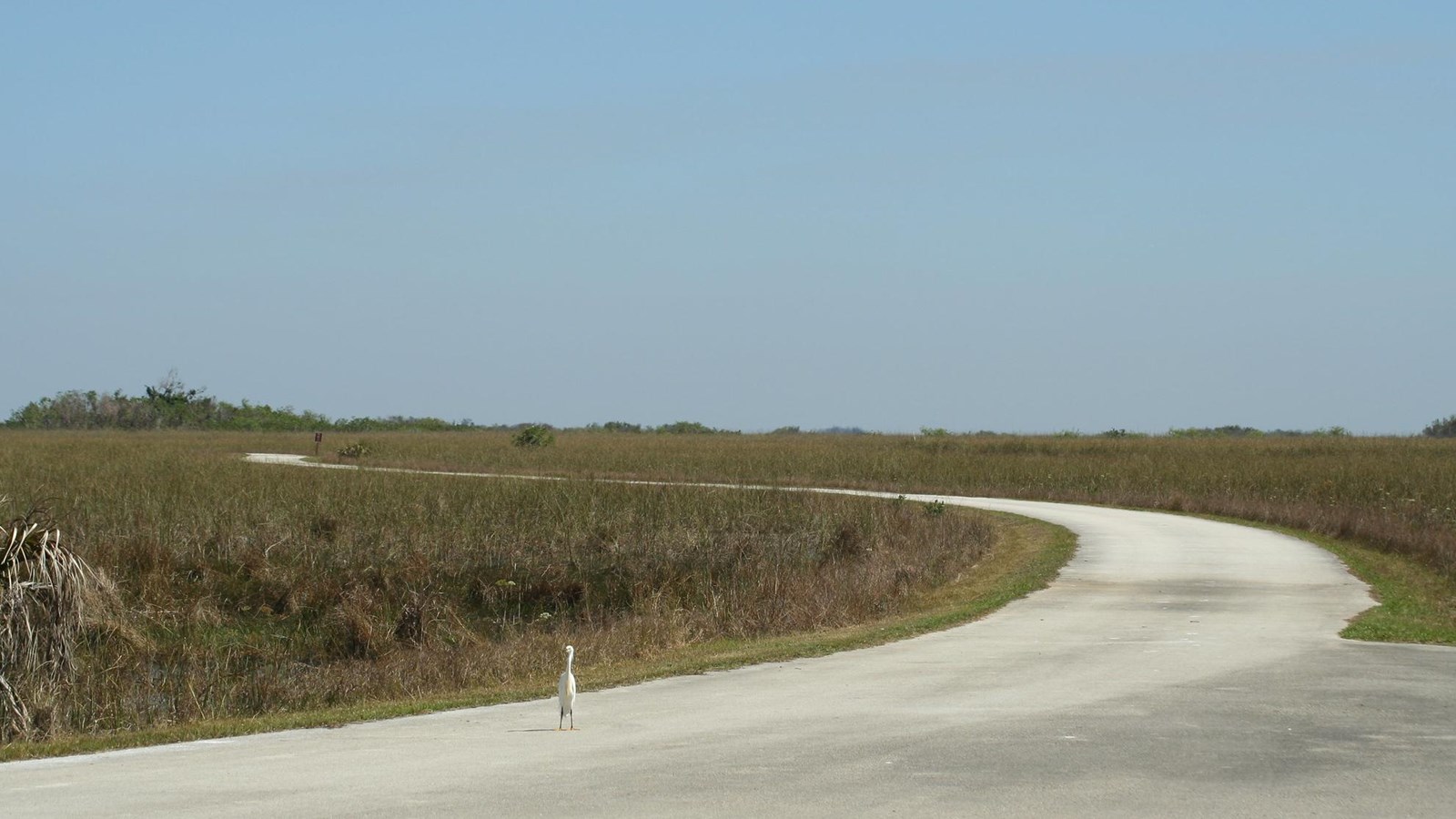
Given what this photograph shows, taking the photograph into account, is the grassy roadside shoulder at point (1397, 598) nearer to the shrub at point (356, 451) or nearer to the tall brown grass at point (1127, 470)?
the tall brown grass at point (1127, 470)

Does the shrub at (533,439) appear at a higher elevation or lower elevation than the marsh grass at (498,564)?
higher

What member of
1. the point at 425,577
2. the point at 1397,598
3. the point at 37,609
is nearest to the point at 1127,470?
the point at 1397,598

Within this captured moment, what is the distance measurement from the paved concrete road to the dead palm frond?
11.1 ft

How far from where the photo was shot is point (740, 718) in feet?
38.2

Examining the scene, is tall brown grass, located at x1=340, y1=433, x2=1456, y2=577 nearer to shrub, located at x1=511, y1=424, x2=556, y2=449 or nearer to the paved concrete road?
shrub, located at x1=511, y1=424, x2=556, y2=449

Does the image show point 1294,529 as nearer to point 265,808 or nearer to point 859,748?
point 859,748

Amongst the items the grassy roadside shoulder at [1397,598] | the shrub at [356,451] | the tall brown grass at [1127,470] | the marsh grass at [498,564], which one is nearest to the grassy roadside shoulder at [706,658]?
the marsh grass at [498,564]

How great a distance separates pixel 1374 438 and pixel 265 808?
67.3m

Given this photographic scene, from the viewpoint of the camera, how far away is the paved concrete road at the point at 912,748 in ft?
29.1

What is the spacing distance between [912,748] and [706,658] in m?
5.04

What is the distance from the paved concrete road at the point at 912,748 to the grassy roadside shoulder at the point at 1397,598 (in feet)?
2.30

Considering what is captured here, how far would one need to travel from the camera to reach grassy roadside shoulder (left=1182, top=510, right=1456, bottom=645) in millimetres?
16328

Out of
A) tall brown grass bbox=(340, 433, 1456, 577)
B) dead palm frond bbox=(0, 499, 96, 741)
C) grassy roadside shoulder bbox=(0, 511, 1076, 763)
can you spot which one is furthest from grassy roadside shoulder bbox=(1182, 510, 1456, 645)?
dead palm frond bbox=(0, 499, 96, 741)

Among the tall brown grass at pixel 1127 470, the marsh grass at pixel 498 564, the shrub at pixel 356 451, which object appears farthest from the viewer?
the shrub at pixel 356 451
